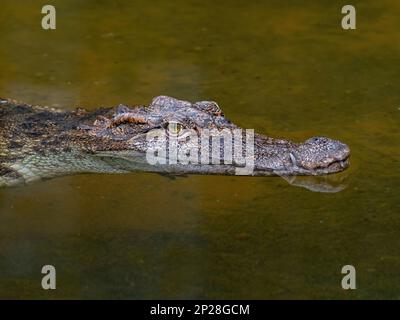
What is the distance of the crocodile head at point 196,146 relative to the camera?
5.93 metres

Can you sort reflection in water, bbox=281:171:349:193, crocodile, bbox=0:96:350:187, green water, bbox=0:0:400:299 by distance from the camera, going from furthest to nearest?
crocodile, bbox=0:96:350:187
reflection in water, bbox=281:171:349:193
green water, bbox=0:0:400:299

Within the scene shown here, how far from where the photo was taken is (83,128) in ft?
21.1

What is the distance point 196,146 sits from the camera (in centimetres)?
608

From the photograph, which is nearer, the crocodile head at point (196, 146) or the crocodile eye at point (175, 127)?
the crocodile head at point (196, 146)

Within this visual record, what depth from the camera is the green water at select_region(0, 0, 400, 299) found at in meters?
4.97

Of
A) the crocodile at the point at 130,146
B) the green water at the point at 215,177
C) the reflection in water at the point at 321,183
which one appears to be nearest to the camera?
the green water at the point at 215,177

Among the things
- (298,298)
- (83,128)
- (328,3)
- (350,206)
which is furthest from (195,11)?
(298,298)

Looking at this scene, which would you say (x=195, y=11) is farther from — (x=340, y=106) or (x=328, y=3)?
(x=340, y=106)

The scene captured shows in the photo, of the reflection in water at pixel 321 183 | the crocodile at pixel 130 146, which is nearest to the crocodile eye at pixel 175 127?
the crocodile at pixel 130 146

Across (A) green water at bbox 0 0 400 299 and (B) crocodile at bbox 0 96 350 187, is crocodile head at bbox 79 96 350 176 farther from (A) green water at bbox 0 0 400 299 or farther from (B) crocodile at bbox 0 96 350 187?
(A) green water at bbox 0 0 400 299

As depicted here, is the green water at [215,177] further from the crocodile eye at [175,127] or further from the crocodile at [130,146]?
the crocodile eye at [175,127]

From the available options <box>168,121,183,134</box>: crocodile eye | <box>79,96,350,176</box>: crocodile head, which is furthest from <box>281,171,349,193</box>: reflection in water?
<box>168,121,183,134</box>: crocodile eye

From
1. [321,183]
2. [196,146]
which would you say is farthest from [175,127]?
[321,183]

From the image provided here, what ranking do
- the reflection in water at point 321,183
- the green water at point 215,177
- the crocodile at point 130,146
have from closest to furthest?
1. the green water at point 215,177
2. the reflection in water at point 321,183
3. the crocodile at point 130,146
